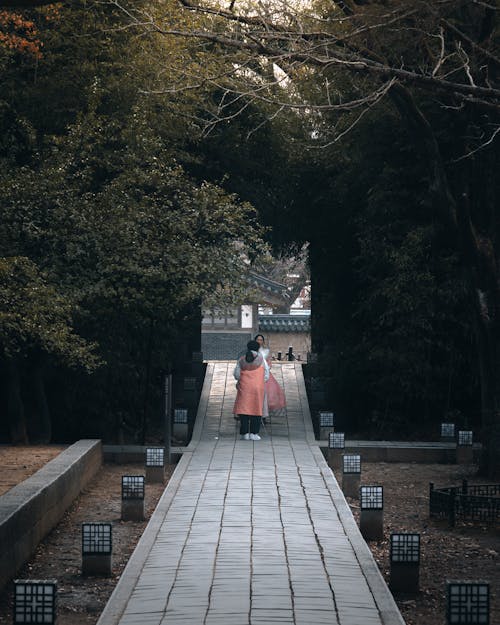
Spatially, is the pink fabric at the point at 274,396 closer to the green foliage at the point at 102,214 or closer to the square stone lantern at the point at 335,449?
the green foliage at the point at 102,214

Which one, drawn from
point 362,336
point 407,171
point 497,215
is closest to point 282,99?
point 407,171

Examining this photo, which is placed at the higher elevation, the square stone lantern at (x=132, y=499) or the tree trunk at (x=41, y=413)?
the tree trunk at (x=41, y=413)

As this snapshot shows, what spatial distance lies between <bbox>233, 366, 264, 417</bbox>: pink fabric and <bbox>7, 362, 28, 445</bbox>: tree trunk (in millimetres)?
3731

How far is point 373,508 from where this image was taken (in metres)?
12.3

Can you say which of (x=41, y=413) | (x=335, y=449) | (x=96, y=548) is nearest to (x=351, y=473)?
A: (x=335, y=449)

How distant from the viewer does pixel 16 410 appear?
19203 mm

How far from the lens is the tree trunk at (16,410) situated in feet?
62.5

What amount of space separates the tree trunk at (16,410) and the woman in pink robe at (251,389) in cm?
373

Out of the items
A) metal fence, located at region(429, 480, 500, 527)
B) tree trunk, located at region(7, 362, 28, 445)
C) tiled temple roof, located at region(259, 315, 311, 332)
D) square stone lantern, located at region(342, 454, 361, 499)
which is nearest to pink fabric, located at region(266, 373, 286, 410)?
tree trunk, located at region(7, 362, 28, 445)

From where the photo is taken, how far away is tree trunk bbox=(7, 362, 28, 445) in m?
19.0

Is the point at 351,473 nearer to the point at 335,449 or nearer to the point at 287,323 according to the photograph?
the point at 335,449

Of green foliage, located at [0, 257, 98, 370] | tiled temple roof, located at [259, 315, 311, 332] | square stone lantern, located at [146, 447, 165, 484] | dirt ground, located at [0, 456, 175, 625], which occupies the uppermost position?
tiled temple roof, located at [259, 315, 311, 332]

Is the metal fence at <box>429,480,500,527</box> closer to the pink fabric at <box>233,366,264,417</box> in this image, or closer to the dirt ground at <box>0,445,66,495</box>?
the dirt ground at <box>0,445,66,495</box>

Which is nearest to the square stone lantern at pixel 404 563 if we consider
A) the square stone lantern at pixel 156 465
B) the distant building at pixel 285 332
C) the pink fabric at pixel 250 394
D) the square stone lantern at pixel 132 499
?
the square stone lantern at pixel 132 499
